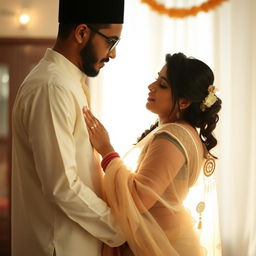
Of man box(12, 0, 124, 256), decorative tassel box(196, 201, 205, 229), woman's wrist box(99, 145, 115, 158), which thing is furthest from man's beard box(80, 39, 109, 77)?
decorative tassel box(196, 201, 205, 229)

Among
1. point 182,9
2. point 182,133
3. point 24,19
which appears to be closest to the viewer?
point 182,133

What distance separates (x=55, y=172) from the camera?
135 centimetres

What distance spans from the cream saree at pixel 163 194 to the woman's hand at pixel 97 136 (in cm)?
6

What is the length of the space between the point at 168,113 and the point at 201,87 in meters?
0.20

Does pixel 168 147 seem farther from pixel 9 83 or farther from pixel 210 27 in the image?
pixel 9 83

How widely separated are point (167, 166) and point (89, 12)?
2.18 ft

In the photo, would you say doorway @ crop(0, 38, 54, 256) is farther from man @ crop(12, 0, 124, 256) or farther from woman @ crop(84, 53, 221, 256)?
man @ crop(12, 0, 124, 256)

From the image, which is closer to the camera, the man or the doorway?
the man

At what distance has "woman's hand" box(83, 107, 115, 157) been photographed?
5.14 ft

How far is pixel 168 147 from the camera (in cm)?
165

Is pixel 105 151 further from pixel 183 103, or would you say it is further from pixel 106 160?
pixel 183 103

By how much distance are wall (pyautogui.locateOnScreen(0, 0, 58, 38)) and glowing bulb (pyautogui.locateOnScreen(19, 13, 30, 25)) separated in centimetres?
4

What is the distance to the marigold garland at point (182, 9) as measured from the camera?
347 centimetres

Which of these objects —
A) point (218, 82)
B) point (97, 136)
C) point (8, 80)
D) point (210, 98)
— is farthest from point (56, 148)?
point (8, 80)
